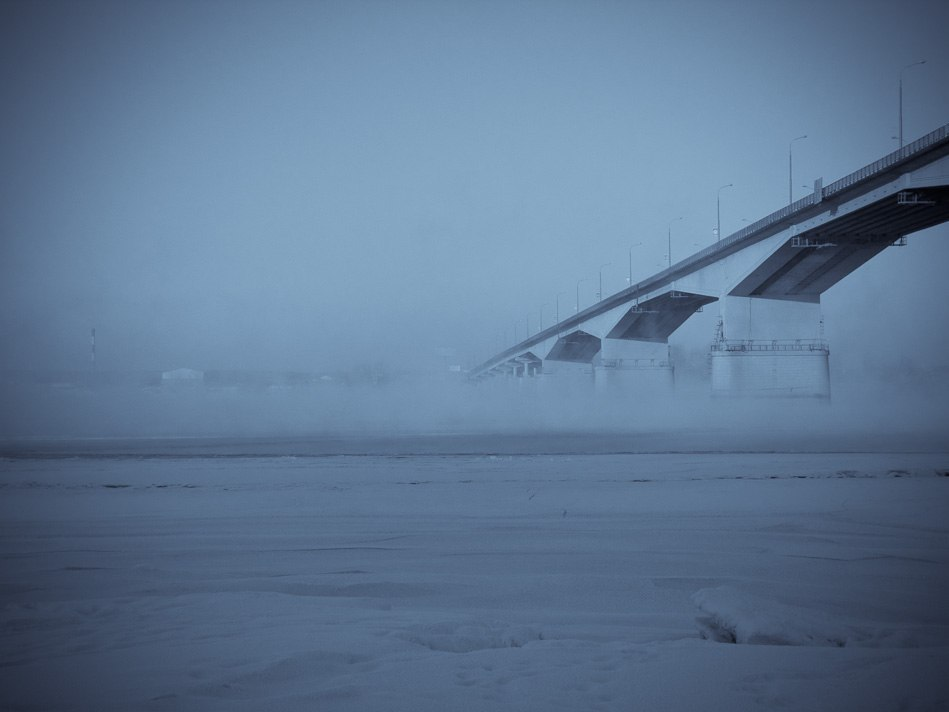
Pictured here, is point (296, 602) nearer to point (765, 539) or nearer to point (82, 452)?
point (765, 539)

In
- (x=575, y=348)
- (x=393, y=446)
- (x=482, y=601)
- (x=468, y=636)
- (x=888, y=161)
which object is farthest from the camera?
(x=575, y=348)

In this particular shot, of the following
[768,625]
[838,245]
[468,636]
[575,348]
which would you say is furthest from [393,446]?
[575,348]

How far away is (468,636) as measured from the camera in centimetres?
411

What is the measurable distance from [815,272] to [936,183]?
522 inches

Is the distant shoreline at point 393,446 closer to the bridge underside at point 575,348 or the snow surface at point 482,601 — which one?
the snow surface at point 482,601

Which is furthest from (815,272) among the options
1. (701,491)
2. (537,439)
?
(701,491)

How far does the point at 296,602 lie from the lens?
191 inches

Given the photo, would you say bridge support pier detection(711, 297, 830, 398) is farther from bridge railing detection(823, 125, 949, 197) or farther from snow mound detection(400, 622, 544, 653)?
snow mound detection(400, 622, 544, 653)

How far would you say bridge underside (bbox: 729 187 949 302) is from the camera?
111 feet

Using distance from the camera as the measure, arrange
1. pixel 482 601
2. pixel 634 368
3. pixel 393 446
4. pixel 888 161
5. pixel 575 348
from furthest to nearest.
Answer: pixel 575 348 < pixel 634 368 < pixel 888 161 < pixel 393 446 < pixel 482 601

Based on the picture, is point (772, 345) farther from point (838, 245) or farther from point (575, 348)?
point (575, 348)

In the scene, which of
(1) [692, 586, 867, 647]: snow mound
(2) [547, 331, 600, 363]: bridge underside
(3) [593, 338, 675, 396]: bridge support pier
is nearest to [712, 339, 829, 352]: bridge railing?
(3) [593, 338, 675, 396]: bridge support pier

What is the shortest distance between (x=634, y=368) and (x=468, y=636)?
6099cm

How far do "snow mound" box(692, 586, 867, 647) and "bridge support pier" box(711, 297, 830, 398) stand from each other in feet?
142
